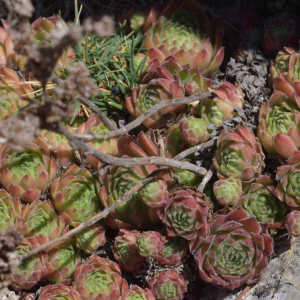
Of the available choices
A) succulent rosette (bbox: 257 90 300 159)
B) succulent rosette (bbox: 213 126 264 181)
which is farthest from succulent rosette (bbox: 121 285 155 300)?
succulent rosette (bbox: 257 90 300 159)

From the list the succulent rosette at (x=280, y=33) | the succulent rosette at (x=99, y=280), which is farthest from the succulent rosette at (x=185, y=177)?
the succulent rosette at (x=280, y=33)

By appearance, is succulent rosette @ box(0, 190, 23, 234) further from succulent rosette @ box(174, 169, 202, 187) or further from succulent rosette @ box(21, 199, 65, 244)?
succulent rosette @ box(174, 169, 202, 187)

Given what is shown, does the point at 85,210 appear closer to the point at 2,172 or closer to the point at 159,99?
the point at 2,172

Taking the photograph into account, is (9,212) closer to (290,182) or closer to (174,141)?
(174,141)

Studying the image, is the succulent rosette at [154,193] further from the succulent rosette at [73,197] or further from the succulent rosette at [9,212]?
the succulent rosette at [9,212]

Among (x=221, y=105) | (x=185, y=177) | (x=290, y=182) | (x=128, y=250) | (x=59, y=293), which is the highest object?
(x=221, y=105)

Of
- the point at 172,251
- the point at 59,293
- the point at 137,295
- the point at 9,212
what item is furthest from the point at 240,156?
the point at 9,212
